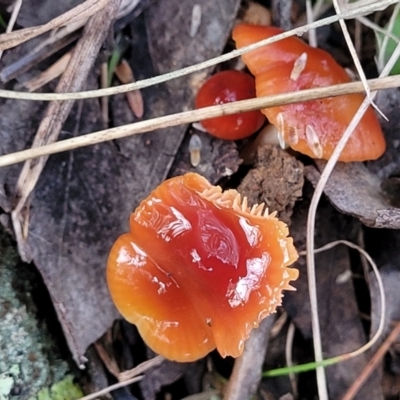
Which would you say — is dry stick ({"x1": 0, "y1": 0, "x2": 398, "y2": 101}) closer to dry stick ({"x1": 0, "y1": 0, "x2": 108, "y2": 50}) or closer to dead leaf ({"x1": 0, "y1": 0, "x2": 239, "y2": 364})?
dead leaf ({"x1": 0, "y1": 0, "x2": 239, "y2": 364})

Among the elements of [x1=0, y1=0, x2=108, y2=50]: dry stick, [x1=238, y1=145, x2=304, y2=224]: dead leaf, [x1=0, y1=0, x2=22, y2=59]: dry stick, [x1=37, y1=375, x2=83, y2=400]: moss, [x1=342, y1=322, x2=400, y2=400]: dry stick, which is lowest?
[x1=342, y1=322, x2=400, y2=400]: dry stick

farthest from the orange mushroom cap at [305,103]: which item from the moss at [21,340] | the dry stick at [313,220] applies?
Answer: the moss at [21,340]

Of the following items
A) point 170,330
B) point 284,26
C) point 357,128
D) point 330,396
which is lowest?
point 330,396

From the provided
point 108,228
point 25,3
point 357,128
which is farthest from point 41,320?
point 357,128

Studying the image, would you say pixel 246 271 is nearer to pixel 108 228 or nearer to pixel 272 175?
pixel 272 175

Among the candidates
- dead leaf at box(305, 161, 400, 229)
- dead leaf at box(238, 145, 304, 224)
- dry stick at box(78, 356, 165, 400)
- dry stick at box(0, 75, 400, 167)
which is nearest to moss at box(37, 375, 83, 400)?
dry stick at box(78, 356, 165, 400)

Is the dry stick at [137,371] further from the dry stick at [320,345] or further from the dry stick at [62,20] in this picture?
the dry stick at [62,20]
